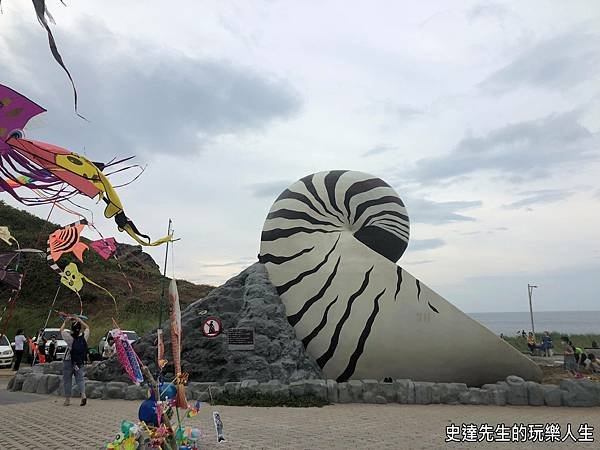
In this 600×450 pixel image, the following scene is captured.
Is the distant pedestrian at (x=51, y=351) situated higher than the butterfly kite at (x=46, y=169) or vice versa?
the butterfly kite at (x=46, y=169)

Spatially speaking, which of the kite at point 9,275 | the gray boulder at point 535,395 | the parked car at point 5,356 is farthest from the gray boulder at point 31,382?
the gray boulder at point 535,395

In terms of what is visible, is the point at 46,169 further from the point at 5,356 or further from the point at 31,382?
the point at 5,356

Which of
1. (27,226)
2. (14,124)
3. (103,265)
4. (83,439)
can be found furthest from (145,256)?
(27,226)

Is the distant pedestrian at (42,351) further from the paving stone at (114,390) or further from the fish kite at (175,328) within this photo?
the fish kite at (175,328)

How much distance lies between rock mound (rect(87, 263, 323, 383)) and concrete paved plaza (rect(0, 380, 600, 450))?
Result: 134 centimetres

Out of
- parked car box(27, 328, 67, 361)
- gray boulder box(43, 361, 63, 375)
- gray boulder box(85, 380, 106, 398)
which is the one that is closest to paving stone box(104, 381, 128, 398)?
gray boulder box(85, 380, 106, 398)

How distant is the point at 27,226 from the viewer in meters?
44.2

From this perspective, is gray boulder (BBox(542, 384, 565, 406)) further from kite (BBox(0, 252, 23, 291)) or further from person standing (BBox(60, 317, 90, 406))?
kite (BBox(0, 252, 23, 291))

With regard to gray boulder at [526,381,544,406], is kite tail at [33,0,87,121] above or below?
above

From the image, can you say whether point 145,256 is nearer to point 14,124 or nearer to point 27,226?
point 14,124

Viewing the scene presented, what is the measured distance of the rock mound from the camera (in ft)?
32.6

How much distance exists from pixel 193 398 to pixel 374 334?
12.5 ft

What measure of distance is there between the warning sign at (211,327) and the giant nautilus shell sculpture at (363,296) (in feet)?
5.13

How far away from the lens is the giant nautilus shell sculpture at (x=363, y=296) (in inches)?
382
